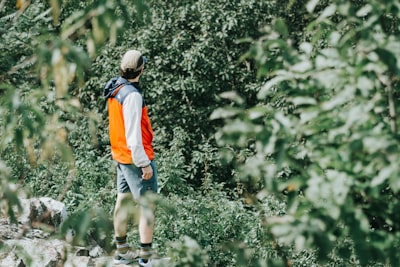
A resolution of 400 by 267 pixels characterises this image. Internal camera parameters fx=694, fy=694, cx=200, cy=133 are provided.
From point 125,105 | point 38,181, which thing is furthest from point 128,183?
point 38,181

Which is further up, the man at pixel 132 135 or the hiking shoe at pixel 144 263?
the man at pixel 132 135

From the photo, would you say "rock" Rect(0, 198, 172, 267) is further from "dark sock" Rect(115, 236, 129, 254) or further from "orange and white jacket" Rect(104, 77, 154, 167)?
"orange and white jacket" Rect(104, 77, 154, 167)

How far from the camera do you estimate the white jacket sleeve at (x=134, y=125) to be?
15.9ft

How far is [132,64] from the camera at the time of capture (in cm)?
496

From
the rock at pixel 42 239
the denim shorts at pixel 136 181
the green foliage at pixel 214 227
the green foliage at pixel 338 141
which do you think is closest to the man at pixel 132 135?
the denim shorts at pixel 136 181

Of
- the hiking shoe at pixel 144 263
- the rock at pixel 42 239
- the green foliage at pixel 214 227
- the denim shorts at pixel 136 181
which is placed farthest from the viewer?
the green foliage at pixel 214 227

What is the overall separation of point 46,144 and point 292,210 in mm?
873

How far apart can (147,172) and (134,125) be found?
14.0 inches

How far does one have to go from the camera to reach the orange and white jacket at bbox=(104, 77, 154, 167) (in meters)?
4.85

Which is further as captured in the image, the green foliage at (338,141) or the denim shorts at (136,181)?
the denim shorts at (136,181)

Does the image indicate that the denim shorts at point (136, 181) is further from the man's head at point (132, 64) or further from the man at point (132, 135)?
the man's head at point (132, 64)

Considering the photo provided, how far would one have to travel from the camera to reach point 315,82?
7.61 ft

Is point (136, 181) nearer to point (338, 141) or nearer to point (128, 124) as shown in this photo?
point (128, 124)

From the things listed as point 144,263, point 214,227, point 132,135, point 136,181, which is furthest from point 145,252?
point 214,227
